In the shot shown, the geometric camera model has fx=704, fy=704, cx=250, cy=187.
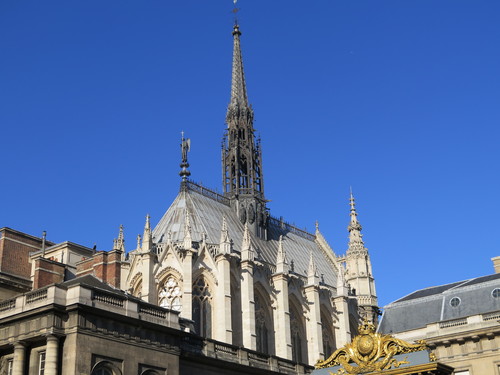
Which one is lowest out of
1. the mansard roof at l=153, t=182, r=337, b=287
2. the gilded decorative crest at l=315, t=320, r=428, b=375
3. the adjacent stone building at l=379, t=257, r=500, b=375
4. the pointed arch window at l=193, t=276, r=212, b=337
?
the gilded decorative crest at l=315, t=320, r=428, b=375

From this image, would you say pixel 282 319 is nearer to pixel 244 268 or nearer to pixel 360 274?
pixel 244 268

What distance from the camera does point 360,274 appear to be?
2689 inches

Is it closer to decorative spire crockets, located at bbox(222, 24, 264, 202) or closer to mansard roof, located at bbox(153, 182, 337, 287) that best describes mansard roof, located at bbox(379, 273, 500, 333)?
mansard roof, located at bbox(153, 182, 337, 287)

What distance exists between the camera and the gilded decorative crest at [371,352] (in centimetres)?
1316

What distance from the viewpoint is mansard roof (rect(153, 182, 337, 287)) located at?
54.5 metres

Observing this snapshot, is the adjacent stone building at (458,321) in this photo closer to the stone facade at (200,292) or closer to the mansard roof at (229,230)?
the stone facade at (200,292)

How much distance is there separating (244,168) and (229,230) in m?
8.35

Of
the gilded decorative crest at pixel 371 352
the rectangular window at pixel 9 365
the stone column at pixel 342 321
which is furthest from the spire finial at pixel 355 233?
the gilded decorative crest at pixel 371 352

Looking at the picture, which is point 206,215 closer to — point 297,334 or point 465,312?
point 297,334

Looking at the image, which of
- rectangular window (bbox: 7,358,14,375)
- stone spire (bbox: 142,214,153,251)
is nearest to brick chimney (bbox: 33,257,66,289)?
rectangular window (bbox: 7,358,14,375)

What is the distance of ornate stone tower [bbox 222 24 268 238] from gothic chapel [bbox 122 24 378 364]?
0.30 feet

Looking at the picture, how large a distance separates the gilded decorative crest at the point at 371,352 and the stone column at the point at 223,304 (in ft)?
109

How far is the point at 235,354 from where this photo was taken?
109 ft

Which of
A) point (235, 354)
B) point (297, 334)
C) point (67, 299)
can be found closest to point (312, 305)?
point (297, 334)
